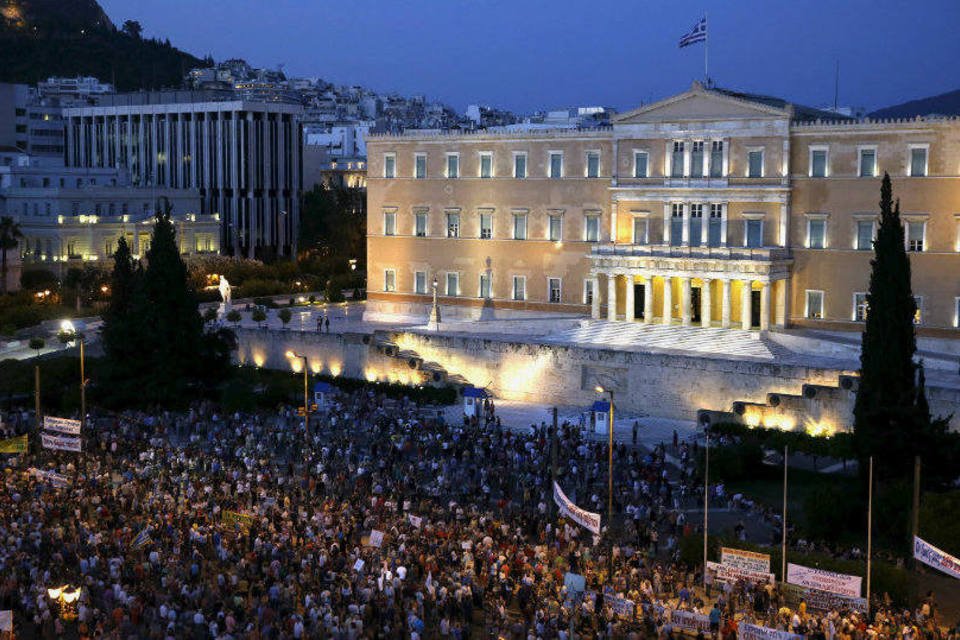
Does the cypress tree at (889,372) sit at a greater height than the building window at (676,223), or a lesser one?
lesser

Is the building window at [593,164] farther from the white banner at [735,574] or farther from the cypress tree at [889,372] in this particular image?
the white banner at [735,574]

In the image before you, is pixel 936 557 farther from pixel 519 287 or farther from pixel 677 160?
pixel 519 287

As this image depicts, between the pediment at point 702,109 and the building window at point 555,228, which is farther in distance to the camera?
the building window at point 555,228

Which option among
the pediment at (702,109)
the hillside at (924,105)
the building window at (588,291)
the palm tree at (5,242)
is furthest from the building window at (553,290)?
the hillside at (924,105)

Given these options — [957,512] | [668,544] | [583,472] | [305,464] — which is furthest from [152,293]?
[957,512]

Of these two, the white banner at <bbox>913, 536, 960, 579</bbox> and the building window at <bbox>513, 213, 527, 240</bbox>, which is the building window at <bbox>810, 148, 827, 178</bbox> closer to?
the building window at <bbox>513, 213, 527, 240</bbox>

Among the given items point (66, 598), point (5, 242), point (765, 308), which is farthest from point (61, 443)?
point (5, 242)

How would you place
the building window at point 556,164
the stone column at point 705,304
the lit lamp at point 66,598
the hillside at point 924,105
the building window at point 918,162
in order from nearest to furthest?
the lit lamp at point 66,598
the building window at point 918,162
the stone column at point 705,304
the building window at point 556,164
the hillside at point 924,105
